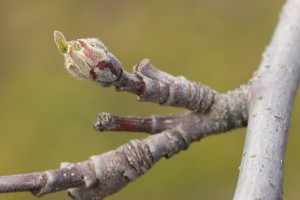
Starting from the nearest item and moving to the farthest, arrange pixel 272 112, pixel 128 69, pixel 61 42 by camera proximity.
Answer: pixel 61 42
pixel 272 112
pixel 128 69

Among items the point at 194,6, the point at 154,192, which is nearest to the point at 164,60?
the point at 194,6

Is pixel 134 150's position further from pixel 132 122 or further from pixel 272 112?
pixel 272 112

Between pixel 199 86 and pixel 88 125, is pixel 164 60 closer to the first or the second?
pixel 88 125

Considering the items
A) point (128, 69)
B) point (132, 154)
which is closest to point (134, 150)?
point (132, 154)

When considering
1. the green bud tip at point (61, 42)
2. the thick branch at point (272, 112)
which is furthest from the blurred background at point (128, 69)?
the green bud tip at point (61, 42)

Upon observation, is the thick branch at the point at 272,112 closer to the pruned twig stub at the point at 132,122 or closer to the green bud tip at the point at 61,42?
the pruned twig stub at the point at 132,122

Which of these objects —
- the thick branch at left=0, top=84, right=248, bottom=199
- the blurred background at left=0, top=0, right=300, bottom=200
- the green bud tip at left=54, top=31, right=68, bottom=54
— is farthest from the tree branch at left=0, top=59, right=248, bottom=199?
the blurred background at left=0, top=0, right=300, bottom=200

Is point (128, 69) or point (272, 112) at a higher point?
point (128, 69)
